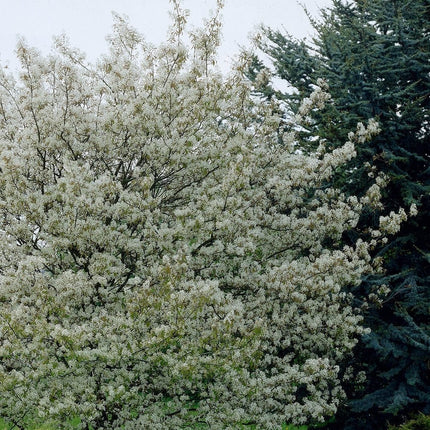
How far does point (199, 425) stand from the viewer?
32.4 feet

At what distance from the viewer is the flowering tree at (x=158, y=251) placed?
812cm

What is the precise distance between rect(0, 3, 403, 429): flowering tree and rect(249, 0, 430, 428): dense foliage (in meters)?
1.37

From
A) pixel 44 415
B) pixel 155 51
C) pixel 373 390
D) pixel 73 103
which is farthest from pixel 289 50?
pixel 44 415

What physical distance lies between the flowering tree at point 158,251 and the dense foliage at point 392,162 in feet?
4.50

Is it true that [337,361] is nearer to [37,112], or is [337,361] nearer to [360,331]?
[360,331]

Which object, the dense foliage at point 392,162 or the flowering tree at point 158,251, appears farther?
the dense foliage at point 392,162

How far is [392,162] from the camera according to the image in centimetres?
1291

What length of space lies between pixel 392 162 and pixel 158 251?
669cm

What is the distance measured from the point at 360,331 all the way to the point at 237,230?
323cm

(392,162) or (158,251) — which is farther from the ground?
(392,162)

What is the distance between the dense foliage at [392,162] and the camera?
38.4 ft

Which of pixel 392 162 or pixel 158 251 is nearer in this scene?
pixel 158 251

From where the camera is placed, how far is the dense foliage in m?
11.7

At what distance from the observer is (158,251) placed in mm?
9688
